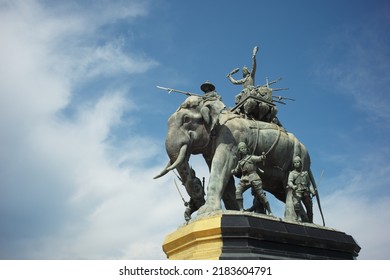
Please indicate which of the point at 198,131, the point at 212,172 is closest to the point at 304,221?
the point at 212,172

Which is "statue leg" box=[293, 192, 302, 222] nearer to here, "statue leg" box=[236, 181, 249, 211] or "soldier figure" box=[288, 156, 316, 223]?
"soldier figure" box=[288, 156, 316, 223]

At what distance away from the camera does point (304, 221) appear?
12.1 metres

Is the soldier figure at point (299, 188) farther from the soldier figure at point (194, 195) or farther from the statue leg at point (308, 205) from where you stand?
the soldier figure at point (194, 195)

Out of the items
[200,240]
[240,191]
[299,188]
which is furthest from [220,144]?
[200,240]

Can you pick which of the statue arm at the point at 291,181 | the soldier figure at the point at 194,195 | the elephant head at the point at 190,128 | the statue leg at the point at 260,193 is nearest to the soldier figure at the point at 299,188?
the statue arm at the point at 291,181

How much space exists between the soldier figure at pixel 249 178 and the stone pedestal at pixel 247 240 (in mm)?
550

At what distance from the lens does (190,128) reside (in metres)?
11.8

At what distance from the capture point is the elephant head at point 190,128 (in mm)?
11539

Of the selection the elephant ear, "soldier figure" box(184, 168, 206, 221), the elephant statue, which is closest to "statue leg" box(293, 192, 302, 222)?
the elephant statue

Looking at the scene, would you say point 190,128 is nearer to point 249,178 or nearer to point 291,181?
point 249,178

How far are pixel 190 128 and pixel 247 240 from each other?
316cm

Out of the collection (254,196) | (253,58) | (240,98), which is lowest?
(254,196)
